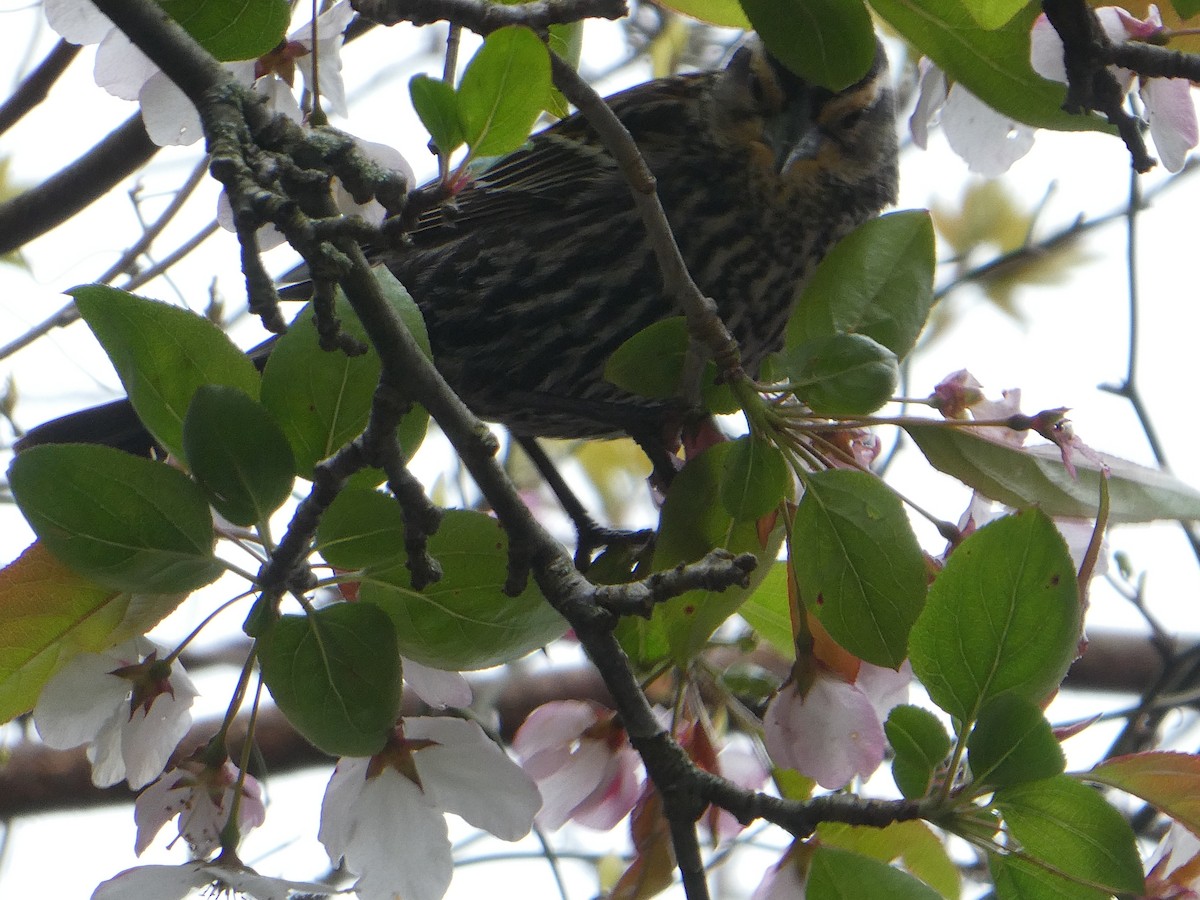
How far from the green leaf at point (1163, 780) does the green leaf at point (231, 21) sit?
0.98 meters

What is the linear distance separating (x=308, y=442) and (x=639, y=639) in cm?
43

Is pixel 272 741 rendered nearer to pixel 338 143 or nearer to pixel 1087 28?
pixel 338 143

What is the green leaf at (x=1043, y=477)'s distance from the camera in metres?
1.22

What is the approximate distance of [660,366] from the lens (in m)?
1.24

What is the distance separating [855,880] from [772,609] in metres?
0.41

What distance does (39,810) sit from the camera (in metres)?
3.29

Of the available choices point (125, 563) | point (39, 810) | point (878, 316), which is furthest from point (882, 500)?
point (39, 810)

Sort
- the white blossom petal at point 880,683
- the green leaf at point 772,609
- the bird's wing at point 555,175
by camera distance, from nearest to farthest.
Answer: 1. the white blossom petal at point 880,683
2. the green leaf at point 772,609
3. the bird's wing at point 555,175

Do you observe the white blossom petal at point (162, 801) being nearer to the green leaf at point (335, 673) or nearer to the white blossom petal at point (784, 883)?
the green leaf at point (335, 673)

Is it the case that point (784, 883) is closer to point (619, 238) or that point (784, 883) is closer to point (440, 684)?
point (440, 684)

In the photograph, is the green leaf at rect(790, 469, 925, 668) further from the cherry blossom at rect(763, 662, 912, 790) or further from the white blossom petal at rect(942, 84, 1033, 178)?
the white blossom petal at rect(942, 84, 1033, 178)

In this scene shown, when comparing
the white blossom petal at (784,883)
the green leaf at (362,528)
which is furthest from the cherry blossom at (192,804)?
the white blossom petal at (784,883)

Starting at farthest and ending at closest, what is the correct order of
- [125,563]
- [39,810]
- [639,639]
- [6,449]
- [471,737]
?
[39,810]
[6,449]
[639,639]
[471,737]
[125,563]

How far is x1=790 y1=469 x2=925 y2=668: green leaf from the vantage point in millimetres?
1121
